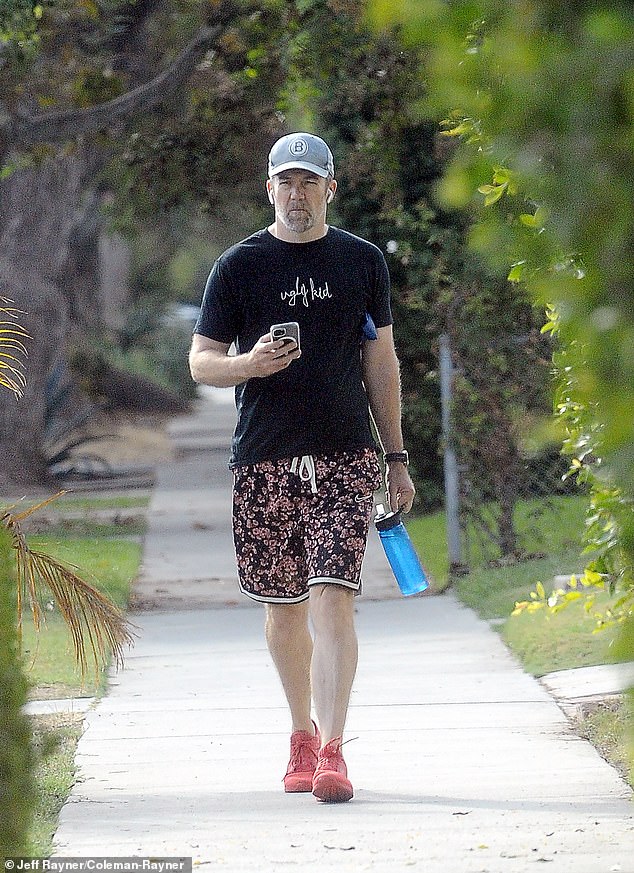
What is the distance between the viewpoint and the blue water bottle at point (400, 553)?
5.36 m

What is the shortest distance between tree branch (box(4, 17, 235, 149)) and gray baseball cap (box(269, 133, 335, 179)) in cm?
759

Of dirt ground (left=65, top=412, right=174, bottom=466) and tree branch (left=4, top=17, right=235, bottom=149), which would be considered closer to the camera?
tree branch (left=4, top=17, right=235, bottom=149)

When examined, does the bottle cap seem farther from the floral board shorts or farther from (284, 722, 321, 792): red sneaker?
(284, 722, 321, 792): red sneaker

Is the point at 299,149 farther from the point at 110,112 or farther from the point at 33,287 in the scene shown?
the point at 33,287

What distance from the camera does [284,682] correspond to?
5.19m

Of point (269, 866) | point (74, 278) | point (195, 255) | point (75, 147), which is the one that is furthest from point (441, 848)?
point (195, 255)

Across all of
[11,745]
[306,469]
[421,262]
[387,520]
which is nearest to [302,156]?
[306,469]

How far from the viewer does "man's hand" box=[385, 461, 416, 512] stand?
210 inches

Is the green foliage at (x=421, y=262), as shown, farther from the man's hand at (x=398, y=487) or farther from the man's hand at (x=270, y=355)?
the man's hand at (x=270, y=355)

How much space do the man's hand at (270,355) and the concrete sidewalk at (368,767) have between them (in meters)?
1.40

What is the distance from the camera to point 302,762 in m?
5.07

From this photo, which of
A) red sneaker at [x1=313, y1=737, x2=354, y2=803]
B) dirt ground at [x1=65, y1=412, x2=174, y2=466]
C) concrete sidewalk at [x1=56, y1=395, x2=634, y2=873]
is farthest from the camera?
dirt ground at [x1=65, y1=412, x2=174, y2=466]

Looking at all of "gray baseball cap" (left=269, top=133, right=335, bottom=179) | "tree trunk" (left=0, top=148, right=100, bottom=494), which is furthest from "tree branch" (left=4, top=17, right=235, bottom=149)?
"gray baseball cap" (left=269, top=133, right=335, bottom=179)

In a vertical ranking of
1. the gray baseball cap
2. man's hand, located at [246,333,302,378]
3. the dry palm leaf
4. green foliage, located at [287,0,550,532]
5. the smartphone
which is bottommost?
the dry palm leaf
